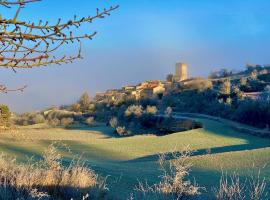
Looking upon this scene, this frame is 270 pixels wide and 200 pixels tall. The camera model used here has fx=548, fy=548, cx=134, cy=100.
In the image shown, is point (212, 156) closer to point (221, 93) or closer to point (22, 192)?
point (22, 192)

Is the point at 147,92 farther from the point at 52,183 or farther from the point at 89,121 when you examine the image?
the point at 52,183

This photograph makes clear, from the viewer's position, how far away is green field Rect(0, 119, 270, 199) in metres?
12.7

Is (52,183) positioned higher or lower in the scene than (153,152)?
higher

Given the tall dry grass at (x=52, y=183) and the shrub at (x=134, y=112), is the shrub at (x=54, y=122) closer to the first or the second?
the shrub at (x=134, y=112)

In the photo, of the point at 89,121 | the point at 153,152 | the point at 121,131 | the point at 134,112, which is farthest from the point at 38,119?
the point at 153,152

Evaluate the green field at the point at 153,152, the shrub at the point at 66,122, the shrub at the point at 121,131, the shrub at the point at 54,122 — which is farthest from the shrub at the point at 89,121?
the shrub at the point at 121,131

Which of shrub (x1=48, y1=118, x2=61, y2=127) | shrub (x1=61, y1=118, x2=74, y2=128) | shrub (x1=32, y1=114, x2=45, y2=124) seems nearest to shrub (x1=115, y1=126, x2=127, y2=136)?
shrub (x1=61, y1=118, x2=74, y2=128)

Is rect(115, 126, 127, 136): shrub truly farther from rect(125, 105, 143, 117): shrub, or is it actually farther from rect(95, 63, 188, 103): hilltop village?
rect(95, 63, 188, 103): hilltop village

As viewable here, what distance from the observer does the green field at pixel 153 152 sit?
12.7m

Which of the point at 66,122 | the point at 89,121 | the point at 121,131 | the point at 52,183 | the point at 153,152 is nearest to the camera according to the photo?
the point at 52,183

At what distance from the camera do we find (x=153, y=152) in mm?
25359

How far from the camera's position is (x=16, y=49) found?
11.1ft

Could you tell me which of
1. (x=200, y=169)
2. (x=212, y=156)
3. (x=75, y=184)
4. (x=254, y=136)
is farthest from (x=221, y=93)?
(x=75, y=184)

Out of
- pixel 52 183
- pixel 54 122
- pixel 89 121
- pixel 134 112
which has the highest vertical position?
pixel 52 183
